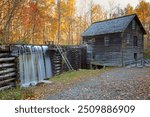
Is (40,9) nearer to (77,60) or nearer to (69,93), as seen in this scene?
(77,60)

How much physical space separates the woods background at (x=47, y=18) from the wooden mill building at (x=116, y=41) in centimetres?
706

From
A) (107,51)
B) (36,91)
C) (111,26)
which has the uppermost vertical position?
(111,26)

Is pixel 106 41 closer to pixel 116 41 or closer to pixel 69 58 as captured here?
pixel 116 41

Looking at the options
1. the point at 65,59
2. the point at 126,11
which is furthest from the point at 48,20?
the point at 126,11

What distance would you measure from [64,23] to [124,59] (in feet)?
74.8

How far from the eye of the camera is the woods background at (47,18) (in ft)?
82.1

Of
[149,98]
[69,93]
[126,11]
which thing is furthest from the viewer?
[126,11]

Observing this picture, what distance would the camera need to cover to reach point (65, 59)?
2469cm

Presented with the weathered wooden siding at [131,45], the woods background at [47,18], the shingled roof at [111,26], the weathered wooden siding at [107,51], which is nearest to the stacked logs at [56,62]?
the woods background at [47,18]

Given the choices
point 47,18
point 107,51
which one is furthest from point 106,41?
point 47,18

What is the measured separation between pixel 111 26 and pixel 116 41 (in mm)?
2505

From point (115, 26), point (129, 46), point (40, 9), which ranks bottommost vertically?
point (129, 46)

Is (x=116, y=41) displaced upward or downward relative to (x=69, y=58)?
upward

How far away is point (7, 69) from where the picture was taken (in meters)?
13.8
